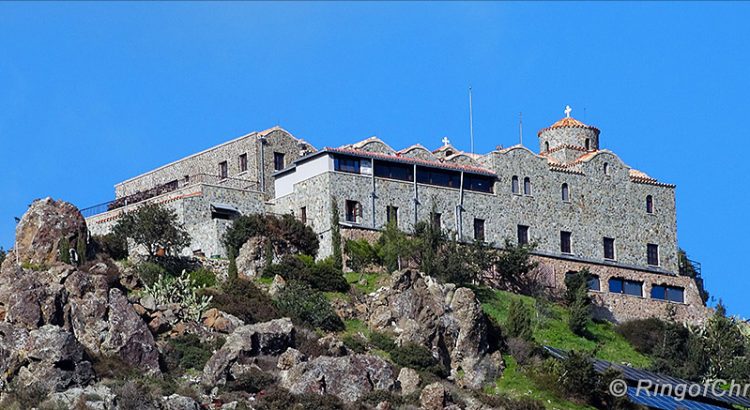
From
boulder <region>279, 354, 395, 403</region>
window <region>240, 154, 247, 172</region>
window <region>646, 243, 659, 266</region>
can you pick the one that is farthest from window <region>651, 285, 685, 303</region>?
boulder <region>279, 354, 395, 403</region>

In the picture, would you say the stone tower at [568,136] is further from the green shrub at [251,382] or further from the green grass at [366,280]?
the green shrub at [251,382]

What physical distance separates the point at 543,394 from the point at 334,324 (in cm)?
967

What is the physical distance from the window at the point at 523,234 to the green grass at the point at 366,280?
37.2 ft

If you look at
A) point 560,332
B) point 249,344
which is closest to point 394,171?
point 560,332

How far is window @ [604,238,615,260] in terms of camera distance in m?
94.4

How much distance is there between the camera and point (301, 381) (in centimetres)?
6850

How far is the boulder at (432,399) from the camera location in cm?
6894

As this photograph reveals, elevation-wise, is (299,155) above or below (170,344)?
above

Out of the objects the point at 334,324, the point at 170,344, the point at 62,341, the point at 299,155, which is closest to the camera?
the point at 62,341

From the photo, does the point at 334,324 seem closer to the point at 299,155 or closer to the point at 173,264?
the point at 173,264

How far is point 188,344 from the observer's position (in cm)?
7169

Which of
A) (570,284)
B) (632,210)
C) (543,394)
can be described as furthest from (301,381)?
(632,210)

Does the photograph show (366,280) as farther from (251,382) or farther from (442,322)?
(251,382)

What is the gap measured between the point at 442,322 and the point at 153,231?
14289 mm
